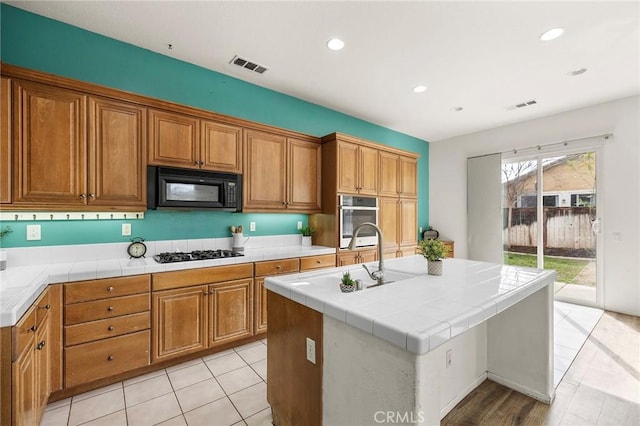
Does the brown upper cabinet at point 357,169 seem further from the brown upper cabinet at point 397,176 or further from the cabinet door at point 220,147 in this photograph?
the cabinet door at point 220,147

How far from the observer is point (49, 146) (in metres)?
2.09

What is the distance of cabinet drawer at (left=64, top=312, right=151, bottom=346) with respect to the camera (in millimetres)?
1988

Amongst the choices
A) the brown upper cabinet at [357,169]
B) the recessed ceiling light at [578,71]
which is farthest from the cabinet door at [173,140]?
the recessed ceiling light at [578,71]

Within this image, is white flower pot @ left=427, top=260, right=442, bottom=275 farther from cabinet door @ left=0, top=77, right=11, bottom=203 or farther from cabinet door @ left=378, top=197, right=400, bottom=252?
cabinet door @ left=0, top=77, right=11, bottom=203

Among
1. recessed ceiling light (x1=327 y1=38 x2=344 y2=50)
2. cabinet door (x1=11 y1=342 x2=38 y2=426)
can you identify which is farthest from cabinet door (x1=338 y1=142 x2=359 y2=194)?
cabinet door (x1=11 y1=342 x2=38 y2=426)

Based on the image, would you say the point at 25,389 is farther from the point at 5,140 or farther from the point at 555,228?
the point at 555,228

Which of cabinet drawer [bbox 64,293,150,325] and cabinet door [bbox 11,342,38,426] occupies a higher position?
cabinet drawer [bbox 64,293,150,325]

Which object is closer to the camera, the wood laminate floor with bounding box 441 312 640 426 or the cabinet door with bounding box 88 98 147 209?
the wood laminate floor with bounding box 441 312 640 426

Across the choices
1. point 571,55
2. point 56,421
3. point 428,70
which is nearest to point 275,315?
point 56,421

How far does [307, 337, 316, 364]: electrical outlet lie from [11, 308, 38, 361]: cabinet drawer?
4.39 ft

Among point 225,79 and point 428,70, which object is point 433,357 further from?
point 225,79

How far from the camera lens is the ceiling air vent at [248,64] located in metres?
2.89

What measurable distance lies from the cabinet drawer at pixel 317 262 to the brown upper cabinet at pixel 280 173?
636mm

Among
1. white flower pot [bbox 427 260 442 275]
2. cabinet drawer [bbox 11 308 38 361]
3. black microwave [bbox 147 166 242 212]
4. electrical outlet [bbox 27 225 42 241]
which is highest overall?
black microwave [bbox 147 166 242 212]
